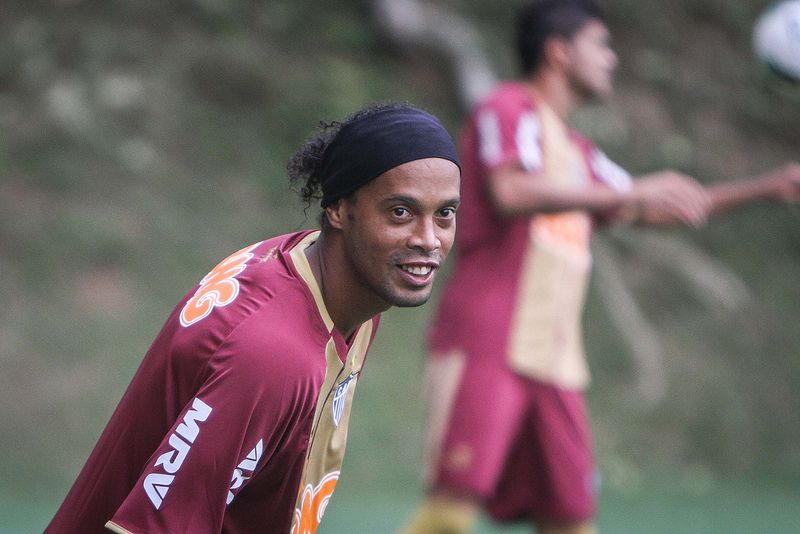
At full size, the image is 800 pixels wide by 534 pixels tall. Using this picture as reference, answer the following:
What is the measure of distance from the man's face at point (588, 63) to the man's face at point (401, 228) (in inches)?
89.9

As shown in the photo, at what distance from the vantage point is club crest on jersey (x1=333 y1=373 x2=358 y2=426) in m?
2.65

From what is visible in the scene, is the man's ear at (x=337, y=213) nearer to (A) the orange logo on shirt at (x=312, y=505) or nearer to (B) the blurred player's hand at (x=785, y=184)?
(A) the orange logo on shirt at (x=312, y=505)

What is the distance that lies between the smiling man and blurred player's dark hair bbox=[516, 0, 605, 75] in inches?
89.0

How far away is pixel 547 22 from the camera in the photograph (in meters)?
4.78

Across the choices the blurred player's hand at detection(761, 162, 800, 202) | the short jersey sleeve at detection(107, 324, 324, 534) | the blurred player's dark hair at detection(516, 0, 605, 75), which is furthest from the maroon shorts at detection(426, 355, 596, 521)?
the short jersey sleeve at detection(107, 324, 324, 534)

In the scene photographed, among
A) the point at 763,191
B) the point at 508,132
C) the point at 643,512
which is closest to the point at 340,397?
the point at 508,132

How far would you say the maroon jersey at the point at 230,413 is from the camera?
2203 millimetres

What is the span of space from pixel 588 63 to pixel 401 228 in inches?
95.2

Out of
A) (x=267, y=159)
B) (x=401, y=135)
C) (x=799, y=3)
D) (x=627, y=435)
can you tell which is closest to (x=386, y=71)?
(x=267, y=159)

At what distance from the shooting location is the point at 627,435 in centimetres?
801

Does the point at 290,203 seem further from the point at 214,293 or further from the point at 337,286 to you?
the point at 214,293

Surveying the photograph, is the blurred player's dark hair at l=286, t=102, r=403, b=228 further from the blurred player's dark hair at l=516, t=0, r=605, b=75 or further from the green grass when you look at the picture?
the green grass

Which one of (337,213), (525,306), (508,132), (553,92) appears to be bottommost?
(337,213)

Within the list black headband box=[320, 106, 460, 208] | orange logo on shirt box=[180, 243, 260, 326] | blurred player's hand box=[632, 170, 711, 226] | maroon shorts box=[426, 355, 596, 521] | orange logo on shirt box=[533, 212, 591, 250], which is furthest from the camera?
orange logo on shirt box=[533, 212, 591, 250]
